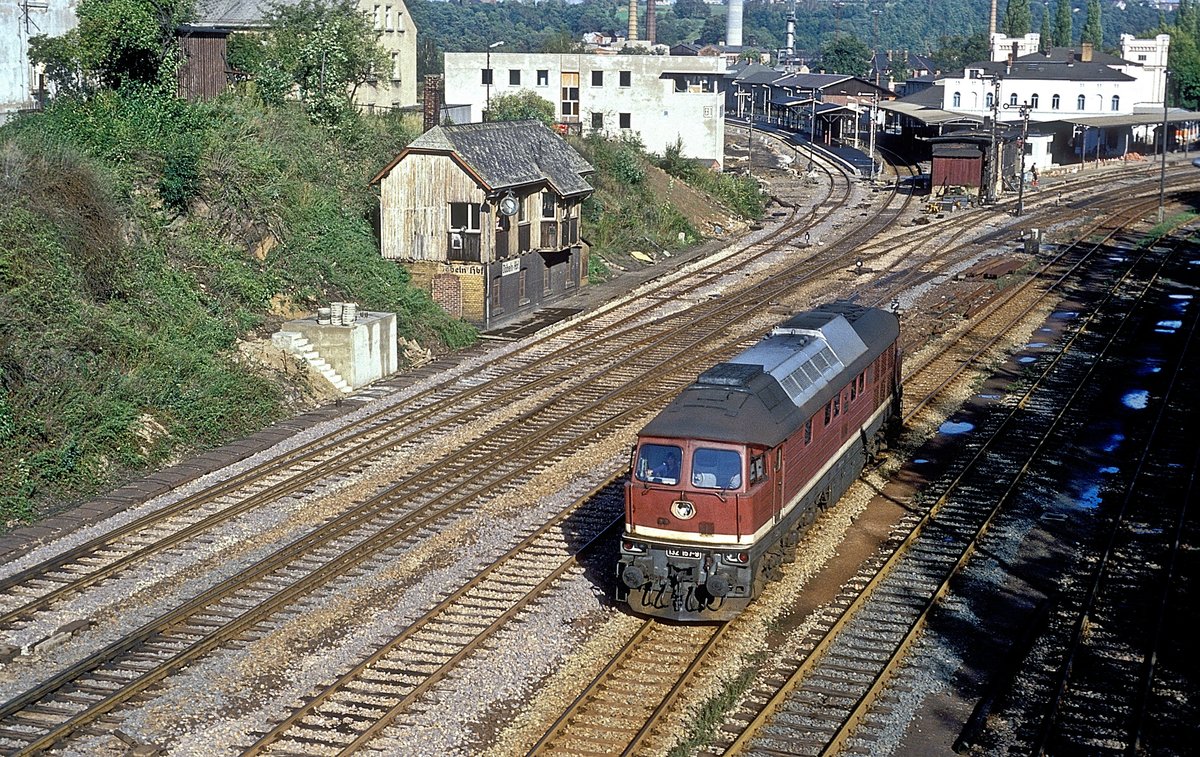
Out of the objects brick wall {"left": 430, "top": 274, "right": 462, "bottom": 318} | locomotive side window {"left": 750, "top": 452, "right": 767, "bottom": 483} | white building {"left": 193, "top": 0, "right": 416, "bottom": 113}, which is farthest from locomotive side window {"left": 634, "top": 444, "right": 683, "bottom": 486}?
white building {"left": 193, "top": 0, "right": 416, "bottom": 113}

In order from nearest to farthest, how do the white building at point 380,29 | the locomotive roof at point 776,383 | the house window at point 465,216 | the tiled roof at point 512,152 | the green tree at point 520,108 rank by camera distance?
the locomotive roof at point 776,383 < the tiled roof at point 512,152 < the house window at point 465,216 < the white building at point 380,29 < the green tree at point 520,108

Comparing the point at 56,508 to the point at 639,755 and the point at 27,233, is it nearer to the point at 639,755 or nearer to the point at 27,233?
the point at 27,233

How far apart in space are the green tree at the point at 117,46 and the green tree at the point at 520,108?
24753mm

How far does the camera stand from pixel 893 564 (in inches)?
821

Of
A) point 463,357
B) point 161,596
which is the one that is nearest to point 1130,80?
point 463,357

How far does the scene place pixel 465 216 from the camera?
126 ft

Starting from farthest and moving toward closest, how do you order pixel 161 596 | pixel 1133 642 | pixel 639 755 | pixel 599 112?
1. pixel 599 112
2. pixel 161 596
3. pixel 1133 642
4. pixel 639 755

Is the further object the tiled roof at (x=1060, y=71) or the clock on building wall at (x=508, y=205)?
the tiled roof at (x=1060, y=71)

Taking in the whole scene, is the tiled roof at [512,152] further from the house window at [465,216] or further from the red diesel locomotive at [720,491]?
the red diesel locomotive at [720,491]

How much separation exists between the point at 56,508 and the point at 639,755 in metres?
13.1

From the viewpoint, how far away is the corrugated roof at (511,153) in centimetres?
3797

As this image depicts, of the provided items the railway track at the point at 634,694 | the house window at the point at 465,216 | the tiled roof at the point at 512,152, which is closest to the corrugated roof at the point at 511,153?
the tiled roof at the point at 512,152

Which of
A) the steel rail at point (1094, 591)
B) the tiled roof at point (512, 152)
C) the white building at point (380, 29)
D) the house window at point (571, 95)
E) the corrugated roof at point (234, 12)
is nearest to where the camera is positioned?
the steel rail at point (1094, 591)

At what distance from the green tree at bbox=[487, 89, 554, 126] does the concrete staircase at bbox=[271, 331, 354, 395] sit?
33777 millimetres
